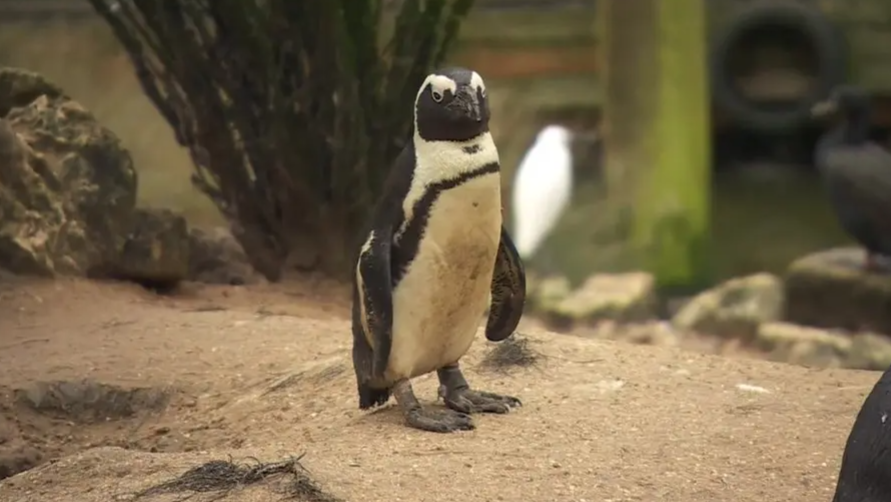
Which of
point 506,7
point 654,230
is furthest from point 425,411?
point 506,7

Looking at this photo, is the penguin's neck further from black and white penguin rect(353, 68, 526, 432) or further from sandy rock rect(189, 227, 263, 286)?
sandy rock rect(189, 227, 263, 286)

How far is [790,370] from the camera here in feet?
11.4

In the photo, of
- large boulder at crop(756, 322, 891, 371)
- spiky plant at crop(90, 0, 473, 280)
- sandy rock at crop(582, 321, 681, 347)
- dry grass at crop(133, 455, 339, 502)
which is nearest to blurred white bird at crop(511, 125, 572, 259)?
sandy rock at crop(582, 321, 681, 347)

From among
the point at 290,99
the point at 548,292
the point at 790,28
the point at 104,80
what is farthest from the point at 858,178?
the point at 104,80

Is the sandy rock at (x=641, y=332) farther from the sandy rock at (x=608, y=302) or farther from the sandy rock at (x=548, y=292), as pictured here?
the sandy rock at (x=548, y=292)

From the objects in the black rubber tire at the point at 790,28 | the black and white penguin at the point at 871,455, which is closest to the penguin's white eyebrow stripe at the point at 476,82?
the black and white penguin at the point at 871,455

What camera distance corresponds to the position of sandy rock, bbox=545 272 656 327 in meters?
6.06

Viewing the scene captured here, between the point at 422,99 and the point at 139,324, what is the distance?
1.46 meters

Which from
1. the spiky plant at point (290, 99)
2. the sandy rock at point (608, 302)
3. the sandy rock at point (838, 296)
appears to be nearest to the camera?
the spiky plant at point (290, 99)

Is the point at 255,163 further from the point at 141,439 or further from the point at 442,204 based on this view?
the point at 442,204

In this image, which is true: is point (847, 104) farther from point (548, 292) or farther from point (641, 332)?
point (548, 292)

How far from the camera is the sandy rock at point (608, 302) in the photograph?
606 cm

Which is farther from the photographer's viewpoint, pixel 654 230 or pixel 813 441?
pixel 654 230

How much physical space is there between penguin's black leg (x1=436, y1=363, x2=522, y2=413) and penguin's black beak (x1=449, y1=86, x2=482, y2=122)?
57 centimetres
